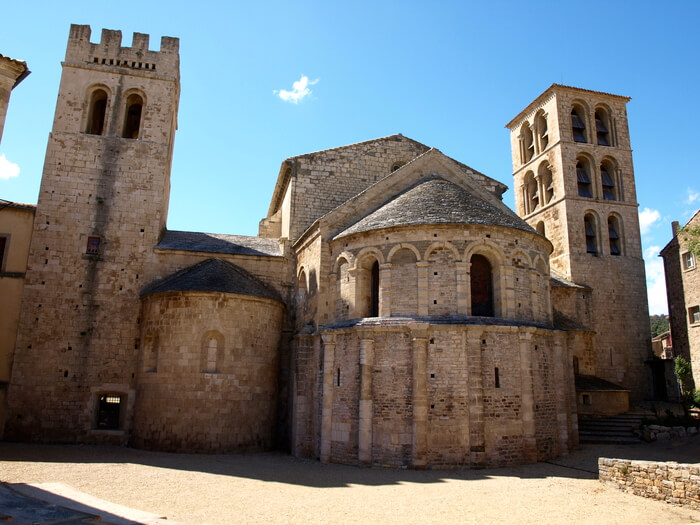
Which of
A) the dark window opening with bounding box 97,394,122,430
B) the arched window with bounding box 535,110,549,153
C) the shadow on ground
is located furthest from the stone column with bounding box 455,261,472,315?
the arched window with bounding box 535,110,549,153

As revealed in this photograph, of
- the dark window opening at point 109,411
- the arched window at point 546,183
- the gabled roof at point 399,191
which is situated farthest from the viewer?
the arched window at point 546,183

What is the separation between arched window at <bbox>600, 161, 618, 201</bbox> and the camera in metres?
29.8

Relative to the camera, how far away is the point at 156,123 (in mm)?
22672

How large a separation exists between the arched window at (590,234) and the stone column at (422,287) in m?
16.0

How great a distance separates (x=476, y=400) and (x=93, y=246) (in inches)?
621

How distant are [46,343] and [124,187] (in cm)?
684

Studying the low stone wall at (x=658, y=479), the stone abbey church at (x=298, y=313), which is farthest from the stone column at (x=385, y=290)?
the low stone wall at (x=658, y=479)

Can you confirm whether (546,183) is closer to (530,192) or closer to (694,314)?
(530,192)

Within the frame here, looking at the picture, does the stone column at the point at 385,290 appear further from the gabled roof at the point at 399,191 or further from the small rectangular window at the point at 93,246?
the small rectangular window at the point at 93,246

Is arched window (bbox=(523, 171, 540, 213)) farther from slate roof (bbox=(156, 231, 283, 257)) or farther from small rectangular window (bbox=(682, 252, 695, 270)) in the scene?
slate roof (bbox=(156, 231, 283, 257))

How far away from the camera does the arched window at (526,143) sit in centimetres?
3334

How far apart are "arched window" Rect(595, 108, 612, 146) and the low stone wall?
2327cm

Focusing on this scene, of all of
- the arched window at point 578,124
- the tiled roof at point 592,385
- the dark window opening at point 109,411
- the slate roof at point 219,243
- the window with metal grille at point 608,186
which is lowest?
the dark window opening at point 109,411

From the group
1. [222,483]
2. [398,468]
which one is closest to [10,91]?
[222,483]
